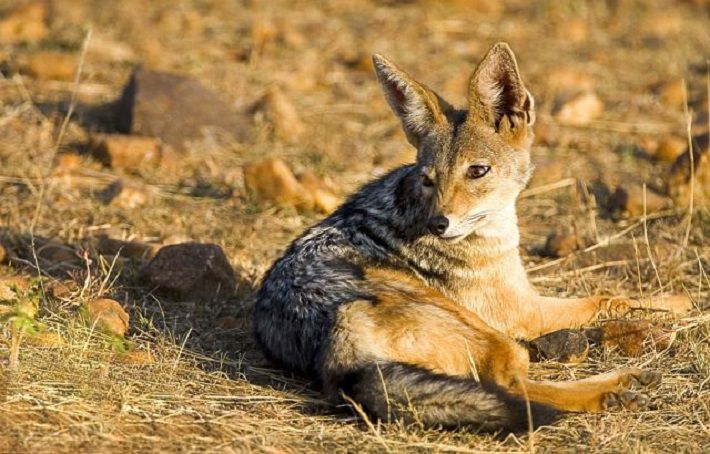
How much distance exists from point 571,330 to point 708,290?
1533 millimetres

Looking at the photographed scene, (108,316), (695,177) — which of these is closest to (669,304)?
(695,177)

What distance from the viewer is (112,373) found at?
19.9 feet

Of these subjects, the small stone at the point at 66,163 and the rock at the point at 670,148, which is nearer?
the small stone at the point at 66,163

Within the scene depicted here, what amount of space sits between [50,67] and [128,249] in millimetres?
4711

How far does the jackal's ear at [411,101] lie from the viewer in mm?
6719

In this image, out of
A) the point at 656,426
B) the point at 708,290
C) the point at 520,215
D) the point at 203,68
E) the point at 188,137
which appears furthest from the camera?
the point at 203,68

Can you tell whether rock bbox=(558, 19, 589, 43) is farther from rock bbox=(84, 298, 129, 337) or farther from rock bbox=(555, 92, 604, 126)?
rock bbox=(84, 298, 129, 337)

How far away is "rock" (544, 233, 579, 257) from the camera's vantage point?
877cm

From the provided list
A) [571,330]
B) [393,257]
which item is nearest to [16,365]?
[393,257]

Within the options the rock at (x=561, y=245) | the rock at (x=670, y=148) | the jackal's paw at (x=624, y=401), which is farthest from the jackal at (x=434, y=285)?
the rock at (x=670, y=148)

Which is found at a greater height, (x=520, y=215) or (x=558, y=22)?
(x=558, y=22)

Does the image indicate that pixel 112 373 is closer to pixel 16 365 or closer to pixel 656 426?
pixel 16 365

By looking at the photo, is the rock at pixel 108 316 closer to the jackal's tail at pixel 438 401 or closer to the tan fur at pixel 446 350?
the tan fur at pixel 446 350

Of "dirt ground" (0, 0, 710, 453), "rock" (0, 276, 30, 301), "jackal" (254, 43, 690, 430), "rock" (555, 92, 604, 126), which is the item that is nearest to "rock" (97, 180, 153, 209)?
"dirt ground" (0, 0, 710, 453)
